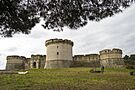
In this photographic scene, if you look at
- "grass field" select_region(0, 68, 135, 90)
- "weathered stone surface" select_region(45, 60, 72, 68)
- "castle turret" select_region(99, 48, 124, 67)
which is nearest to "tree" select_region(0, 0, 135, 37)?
"grass field" select_region(0, 68, 135, 90)

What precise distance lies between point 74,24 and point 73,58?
38096 mm

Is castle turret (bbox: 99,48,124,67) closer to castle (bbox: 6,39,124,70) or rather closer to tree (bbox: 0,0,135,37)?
castle (bbox: 6,39,124,70)

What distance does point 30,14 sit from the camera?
495 inches

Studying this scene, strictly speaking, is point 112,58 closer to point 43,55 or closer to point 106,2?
point 43,55

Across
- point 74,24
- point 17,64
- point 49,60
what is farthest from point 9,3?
point 17,64

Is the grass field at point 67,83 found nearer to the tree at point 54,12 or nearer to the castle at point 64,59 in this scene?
the tree at point 54,12

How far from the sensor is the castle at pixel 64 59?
151 ft

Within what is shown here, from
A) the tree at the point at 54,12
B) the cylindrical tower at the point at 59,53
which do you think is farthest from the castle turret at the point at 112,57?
the tree at the point at 54,12

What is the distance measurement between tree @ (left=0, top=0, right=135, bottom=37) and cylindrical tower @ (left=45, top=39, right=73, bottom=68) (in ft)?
107

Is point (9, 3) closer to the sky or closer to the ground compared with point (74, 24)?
closer to the sky

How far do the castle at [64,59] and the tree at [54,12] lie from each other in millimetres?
32837

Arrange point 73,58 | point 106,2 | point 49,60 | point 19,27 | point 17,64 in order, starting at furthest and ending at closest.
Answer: point 17,64
point 73,58
point 49,60
point 19,27
point 106,2

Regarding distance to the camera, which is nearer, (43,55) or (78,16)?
(78,16)

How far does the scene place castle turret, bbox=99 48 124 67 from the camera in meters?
48.2
